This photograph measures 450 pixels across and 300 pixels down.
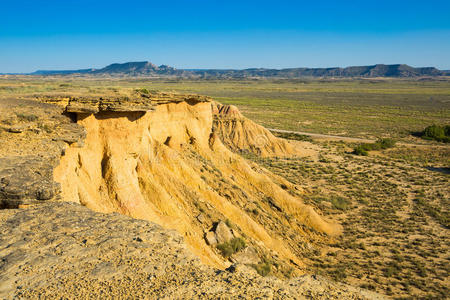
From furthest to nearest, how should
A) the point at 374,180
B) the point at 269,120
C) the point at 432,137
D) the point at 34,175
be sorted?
the point at 269,120, the point at 432,137, the point at 374,180, the point at 34,175

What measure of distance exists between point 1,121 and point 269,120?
207 ft

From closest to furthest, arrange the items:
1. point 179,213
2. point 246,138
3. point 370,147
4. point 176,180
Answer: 1. point 179,213
2. point 176,180
3. point 246,138
4. point 370,147

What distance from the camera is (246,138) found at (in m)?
39.8

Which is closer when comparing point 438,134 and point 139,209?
point 139,209

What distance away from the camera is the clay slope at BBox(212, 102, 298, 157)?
39.2 m

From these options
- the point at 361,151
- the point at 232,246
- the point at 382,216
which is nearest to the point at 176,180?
the point at 232,246

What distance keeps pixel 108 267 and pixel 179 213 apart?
26.3ft

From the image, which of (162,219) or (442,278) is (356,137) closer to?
(442,278)

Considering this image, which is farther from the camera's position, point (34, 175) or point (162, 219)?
point (162, 219)

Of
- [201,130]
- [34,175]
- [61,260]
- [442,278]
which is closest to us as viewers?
[61,260]

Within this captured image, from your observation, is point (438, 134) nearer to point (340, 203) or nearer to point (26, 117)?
point (340, 203)

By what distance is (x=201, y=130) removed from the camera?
2273cm

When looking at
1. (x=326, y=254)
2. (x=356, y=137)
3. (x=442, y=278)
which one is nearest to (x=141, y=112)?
(x=326, y=254)

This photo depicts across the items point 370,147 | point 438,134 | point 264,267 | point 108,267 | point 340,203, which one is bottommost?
point 340,203
